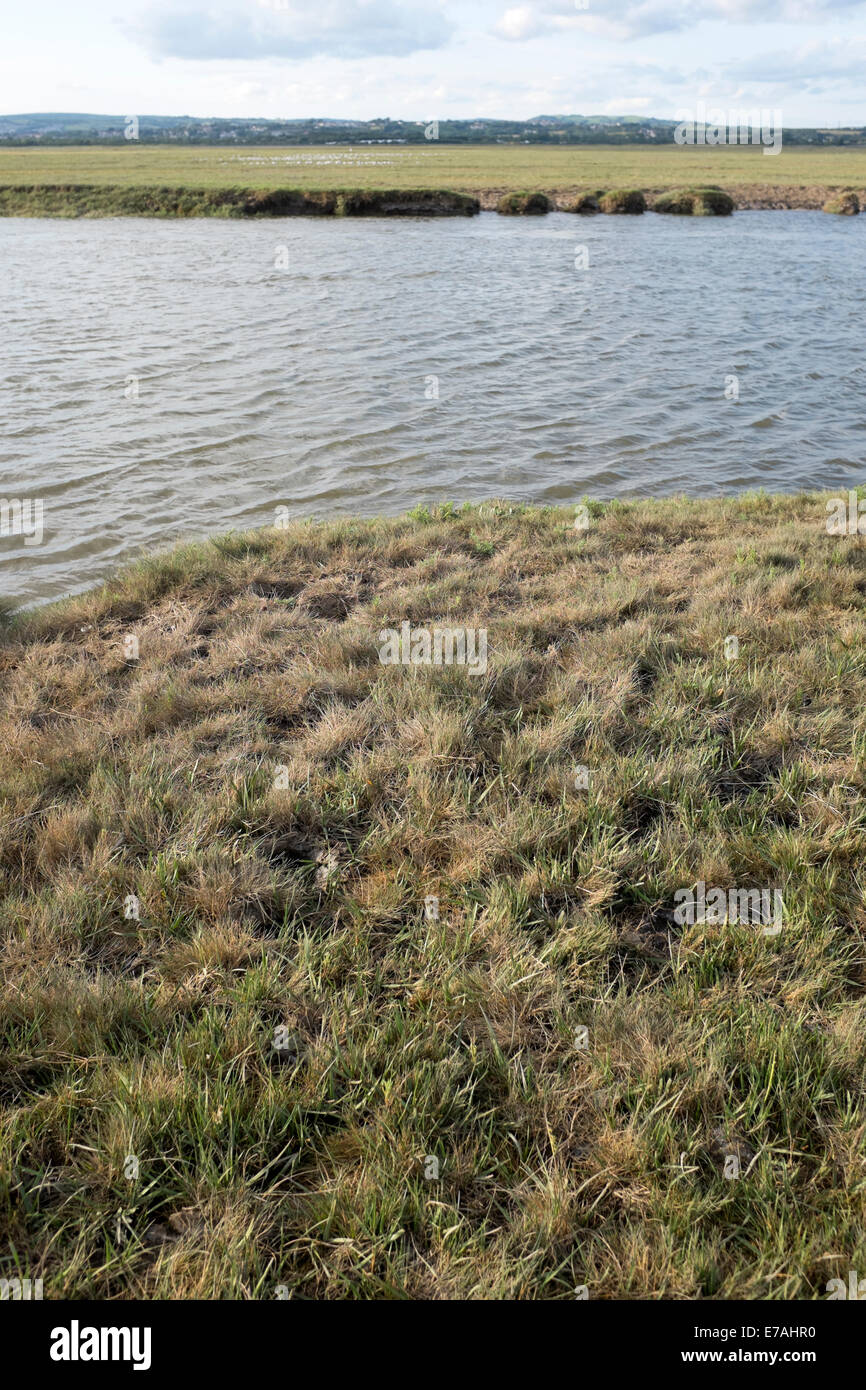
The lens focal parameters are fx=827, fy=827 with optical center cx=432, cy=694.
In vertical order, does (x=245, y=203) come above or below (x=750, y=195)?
below

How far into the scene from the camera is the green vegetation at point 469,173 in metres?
50.3

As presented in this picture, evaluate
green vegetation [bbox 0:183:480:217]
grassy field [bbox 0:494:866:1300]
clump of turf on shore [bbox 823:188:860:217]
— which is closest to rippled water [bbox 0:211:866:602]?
grassy field [bbox 0:494:866:1300]

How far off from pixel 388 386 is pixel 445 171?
5932 centimetres

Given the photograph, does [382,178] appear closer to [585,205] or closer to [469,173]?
[469,173]

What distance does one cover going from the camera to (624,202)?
151 ft

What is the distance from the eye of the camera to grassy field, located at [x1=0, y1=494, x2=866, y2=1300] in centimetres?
221

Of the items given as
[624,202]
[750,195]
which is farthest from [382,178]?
[750,195]

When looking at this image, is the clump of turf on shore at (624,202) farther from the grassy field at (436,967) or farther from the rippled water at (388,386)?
the grassy field at (436,967)

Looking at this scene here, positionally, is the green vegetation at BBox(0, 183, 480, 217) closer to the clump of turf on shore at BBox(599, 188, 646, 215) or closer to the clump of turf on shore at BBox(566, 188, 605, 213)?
the clump of turf on shore at BBox(566, 188, 605, 213)

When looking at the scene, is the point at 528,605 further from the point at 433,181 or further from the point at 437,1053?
the point at 433,181

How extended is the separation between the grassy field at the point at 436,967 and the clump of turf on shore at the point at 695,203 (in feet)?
165

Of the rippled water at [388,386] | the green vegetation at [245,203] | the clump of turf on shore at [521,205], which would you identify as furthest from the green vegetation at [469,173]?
the rippled water at [388,386]

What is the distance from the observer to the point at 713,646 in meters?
5.32
